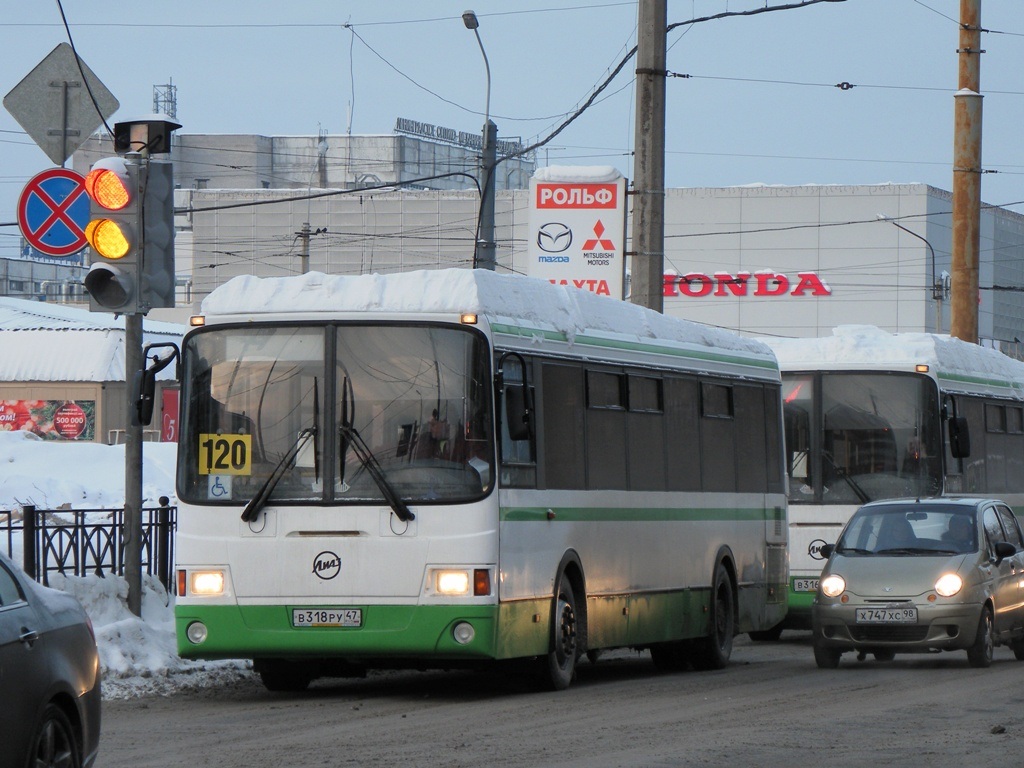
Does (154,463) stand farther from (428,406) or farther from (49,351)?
(49,351)

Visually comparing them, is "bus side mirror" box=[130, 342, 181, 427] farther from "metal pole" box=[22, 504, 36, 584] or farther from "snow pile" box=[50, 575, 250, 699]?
"metal pole" box=[22, 504, 36, 584]

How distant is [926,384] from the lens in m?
19.5

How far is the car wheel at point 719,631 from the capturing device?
16.2m

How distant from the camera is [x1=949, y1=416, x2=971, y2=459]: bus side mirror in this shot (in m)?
19.5

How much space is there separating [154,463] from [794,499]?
18.6 meters

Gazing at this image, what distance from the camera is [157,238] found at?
→ 14.4 metres

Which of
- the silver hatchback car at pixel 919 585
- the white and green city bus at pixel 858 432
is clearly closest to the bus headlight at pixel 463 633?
the silver hatchback car at pixel 919 585

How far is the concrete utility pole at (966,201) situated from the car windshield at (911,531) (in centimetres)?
1180

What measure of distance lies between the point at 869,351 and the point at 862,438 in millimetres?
935

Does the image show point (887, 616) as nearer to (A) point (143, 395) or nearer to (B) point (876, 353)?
(B) point (876, 353)

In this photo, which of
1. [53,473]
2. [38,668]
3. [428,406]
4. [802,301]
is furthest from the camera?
[802,301]

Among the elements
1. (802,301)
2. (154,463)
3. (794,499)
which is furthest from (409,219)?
(794,499)

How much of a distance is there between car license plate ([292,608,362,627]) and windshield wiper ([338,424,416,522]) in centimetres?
68

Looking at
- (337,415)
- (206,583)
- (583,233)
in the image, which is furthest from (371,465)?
(583,233)
